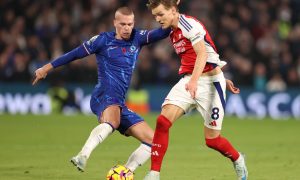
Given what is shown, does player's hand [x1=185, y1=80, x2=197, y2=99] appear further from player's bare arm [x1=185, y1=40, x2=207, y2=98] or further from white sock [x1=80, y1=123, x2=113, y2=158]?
white sock [x1=80, y1=123, x2=113, y2=158]

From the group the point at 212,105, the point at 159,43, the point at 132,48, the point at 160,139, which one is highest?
the point at 132,48

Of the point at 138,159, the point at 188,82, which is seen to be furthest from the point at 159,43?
the point at 188,82

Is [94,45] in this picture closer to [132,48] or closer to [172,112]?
[132,48]

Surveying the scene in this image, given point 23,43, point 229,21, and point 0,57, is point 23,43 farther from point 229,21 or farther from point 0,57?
point 229,21

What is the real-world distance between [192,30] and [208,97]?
2.62 feet

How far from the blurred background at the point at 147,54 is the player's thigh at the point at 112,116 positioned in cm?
1153

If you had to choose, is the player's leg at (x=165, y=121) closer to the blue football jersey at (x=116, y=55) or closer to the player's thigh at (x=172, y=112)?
the player's thigh at (x=172, y=112)

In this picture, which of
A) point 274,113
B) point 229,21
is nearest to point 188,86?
point 274,113

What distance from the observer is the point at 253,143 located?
1417 cm

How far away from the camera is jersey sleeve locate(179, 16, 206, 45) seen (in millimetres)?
8312

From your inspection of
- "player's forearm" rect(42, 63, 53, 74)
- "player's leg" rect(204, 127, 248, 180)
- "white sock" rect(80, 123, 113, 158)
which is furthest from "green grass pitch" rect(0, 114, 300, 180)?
"player's forearm" rect(42, 63, 53, 74)

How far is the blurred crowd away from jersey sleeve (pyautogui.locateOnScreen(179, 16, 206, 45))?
12589 mm

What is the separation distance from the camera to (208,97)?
8.60 metres

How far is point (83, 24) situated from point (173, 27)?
14172mm
